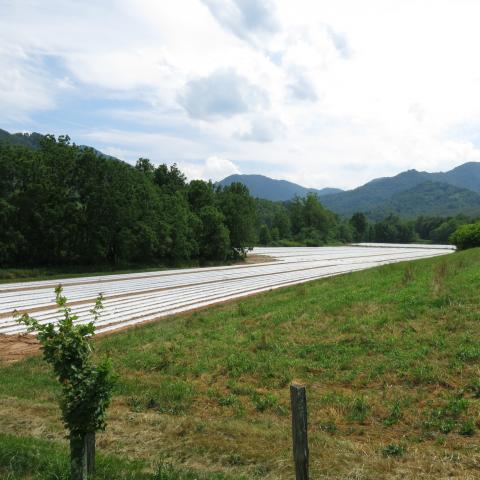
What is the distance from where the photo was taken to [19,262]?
1227 inches

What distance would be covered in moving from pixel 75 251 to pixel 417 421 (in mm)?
29840

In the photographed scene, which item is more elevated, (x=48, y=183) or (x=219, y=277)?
(x=48, y=183)

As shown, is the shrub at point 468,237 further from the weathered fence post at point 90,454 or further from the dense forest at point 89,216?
the weathered fence post at point 90,454

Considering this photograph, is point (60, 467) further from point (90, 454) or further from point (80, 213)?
point (80, 213)

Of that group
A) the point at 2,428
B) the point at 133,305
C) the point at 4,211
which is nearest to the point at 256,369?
the point at 2,428

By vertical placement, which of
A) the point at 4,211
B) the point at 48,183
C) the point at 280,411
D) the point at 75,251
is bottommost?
the point at 280,411

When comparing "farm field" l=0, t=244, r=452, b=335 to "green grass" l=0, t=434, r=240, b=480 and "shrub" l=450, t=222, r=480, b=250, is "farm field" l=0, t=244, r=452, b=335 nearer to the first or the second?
"green grass" l=0, t=434, r=240, b=480

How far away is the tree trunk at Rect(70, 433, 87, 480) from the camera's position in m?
4.57

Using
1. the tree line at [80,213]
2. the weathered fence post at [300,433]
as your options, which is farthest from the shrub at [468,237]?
the weathered fence post at [300,433]

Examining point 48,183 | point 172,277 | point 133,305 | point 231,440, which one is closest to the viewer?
point 231,440

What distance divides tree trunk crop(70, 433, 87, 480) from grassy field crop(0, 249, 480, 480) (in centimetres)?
62

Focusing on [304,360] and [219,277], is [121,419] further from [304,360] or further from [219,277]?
[219,277]

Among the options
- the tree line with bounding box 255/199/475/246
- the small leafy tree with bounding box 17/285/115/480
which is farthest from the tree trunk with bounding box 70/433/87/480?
the tree line with bounding box 255/199/475/246

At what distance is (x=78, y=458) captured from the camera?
4609mm
